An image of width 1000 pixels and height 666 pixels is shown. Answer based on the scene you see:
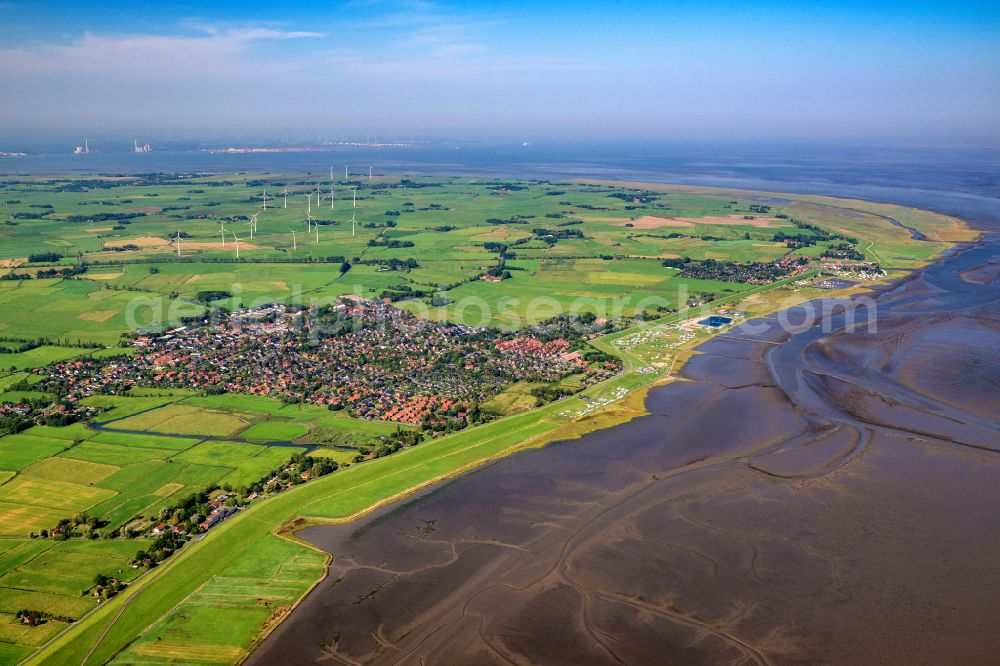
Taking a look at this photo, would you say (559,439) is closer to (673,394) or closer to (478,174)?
(673,394)

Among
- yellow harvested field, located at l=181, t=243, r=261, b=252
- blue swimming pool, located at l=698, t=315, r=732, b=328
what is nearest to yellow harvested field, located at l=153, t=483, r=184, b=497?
blue swimming pool, located at l=698, t=315, r=732, b=328

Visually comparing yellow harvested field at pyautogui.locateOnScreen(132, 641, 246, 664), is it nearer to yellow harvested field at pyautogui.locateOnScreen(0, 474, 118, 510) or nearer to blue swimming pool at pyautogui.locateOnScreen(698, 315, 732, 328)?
yellow harvested field at pyautogui.locateOnScreen(0, 474, 118, 510)

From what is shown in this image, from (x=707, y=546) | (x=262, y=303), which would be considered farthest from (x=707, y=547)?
(x=262, y=303)

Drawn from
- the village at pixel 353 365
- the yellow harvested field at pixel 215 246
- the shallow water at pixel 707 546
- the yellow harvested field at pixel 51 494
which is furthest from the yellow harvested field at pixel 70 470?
the yellow harvested field at pixel 215 246

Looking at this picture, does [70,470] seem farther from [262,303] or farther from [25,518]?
[262,303]

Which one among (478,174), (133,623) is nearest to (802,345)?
(133,623)

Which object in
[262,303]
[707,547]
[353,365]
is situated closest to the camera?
[707,547]
